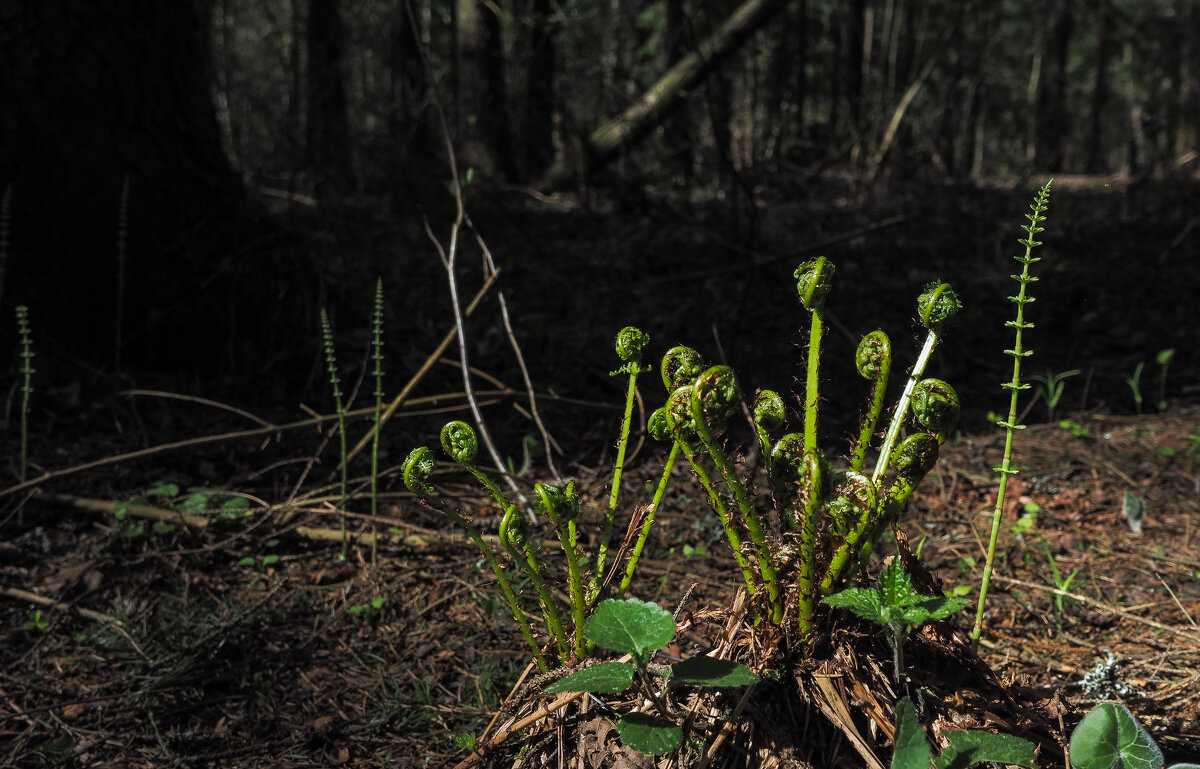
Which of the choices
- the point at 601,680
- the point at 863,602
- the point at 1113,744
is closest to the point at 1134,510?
the point at 1113,744

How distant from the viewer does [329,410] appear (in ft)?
10.8

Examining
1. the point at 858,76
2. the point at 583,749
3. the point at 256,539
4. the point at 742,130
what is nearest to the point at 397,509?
the point at 256,539

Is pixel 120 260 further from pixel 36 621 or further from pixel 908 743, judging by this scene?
pixel 908 743

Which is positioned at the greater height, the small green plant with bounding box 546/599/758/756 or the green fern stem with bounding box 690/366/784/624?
the green fern stem with bounding box 690/366/784/624

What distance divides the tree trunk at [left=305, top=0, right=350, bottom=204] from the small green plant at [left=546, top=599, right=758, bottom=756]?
5.61 meters

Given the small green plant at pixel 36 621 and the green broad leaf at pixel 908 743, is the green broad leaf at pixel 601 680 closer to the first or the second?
the green broad leaf at pixel 908 743

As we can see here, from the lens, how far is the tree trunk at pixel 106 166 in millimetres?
3146

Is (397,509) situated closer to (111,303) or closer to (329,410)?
(329,410)

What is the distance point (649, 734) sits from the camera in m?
0.99

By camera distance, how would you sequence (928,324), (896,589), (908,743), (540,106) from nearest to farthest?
(908,743) < (896,589) < (928,324) < (540,106)

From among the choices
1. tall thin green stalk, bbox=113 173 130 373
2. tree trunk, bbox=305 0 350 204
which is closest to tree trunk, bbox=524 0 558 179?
tree trunk, bbox=305 0 350 204

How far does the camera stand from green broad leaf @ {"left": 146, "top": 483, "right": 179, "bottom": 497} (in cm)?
255

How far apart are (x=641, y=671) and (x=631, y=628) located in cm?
5

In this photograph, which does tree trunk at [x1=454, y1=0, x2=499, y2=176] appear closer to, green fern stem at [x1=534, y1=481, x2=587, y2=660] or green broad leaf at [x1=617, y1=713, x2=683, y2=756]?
green fern stem at [x1=534, y1=481, x2=587, y2=660]
